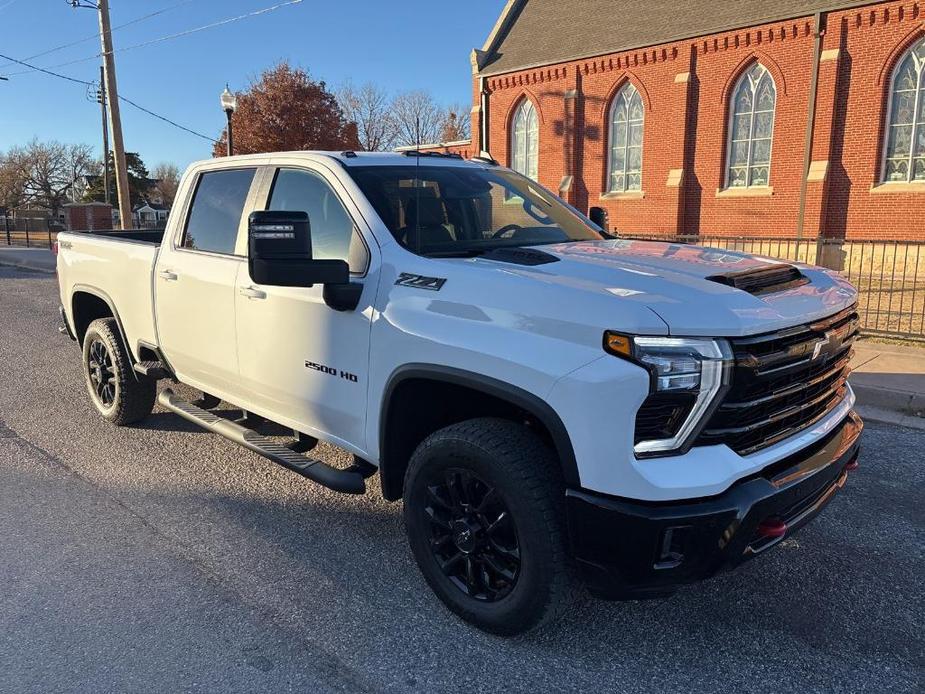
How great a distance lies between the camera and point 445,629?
2.97 metres

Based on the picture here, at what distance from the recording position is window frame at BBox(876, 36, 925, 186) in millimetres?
16594

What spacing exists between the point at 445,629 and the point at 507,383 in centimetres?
114

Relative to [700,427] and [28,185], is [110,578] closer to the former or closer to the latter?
[700,427]

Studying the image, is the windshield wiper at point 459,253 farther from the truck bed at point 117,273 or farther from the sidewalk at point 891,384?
the sidewalk at point 891,384

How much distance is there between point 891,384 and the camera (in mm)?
6621

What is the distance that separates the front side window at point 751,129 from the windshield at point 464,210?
17.0 m

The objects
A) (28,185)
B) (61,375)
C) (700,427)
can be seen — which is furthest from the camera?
(28,185)

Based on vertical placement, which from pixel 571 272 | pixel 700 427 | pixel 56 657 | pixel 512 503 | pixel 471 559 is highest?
pixel 571 272

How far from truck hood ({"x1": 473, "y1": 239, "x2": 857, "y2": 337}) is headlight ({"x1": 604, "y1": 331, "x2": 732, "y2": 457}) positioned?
6 cm

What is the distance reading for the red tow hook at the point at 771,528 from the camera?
8.32ft

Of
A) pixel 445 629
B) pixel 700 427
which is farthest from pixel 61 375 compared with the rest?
pixel 700 427

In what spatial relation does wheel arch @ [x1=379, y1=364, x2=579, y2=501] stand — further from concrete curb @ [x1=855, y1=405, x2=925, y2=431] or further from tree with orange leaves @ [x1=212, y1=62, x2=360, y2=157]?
tree with orange leaves @ [x1=212, y1=62, x2=360, y2=157]

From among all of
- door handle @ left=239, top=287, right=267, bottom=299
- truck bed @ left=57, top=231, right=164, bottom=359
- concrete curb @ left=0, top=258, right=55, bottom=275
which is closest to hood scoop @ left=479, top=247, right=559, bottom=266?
door handle @ left=239, top=287, right=267, bottom=299

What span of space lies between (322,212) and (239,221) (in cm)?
80
